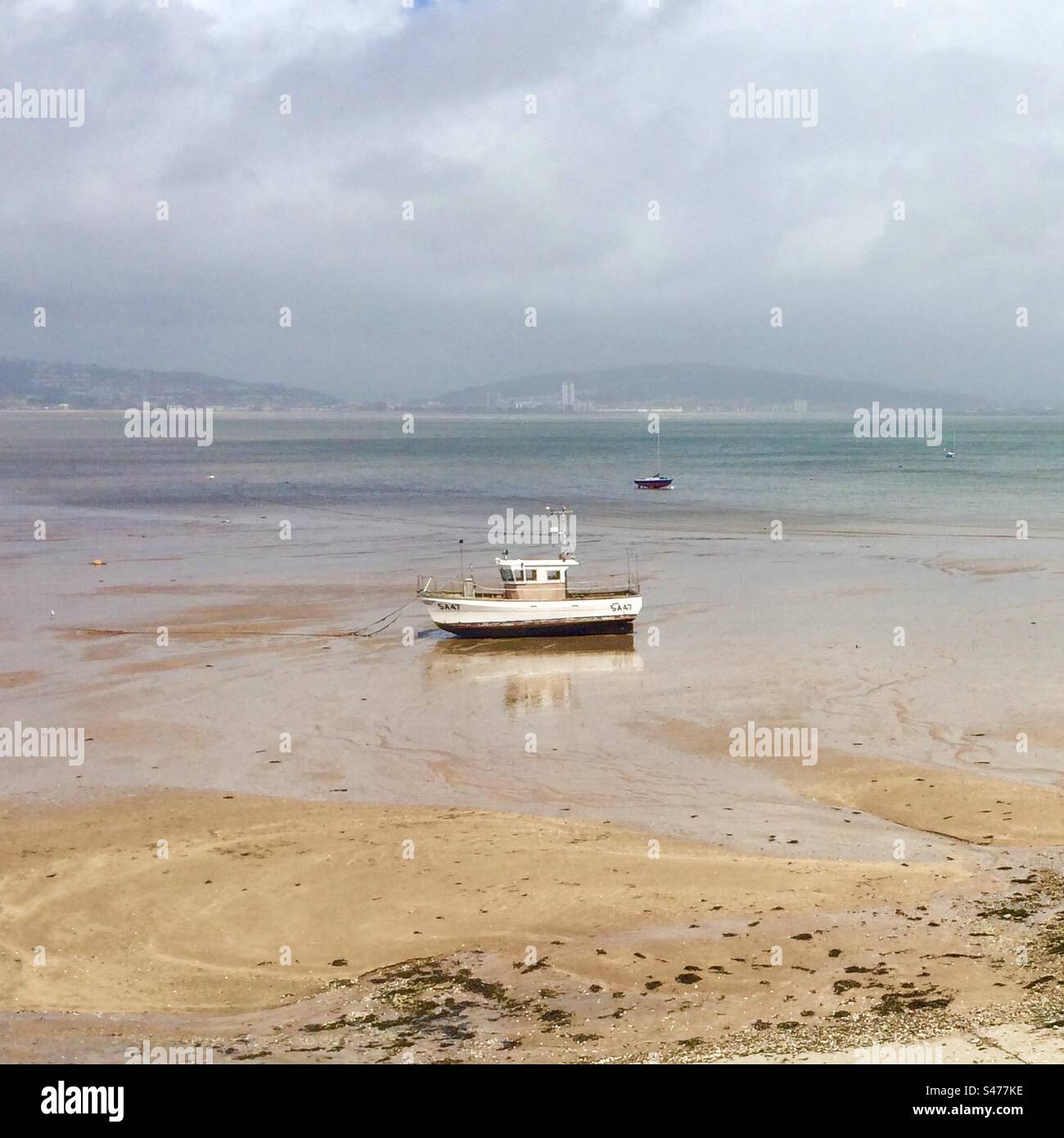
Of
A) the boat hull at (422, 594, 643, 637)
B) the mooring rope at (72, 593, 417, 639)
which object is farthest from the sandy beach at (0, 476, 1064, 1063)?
the boat hull at (422, 594, 643, 637)

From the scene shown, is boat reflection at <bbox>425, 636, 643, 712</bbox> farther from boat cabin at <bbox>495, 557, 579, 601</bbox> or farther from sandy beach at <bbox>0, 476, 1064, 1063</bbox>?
boat cabin at <bbox>495, 557, 579, 601</bbox>

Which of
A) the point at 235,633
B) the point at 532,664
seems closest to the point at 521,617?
the point at 532,664

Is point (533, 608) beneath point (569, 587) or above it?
beneath

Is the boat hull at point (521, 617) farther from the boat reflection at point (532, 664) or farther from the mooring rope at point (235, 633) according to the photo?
the mooring rope at point (235, 633)

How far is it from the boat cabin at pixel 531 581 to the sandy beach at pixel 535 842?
175 cm

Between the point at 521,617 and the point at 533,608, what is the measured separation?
0.48m

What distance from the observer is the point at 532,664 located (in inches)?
1490

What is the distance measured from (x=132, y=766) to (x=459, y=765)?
22.4ft

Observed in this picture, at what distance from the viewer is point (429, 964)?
1680 centimetres

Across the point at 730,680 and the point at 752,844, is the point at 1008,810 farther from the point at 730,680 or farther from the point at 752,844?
the point at 730,680

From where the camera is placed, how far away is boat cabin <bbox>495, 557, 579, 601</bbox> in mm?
40969

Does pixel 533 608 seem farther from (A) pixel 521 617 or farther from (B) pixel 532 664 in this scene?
(B) pixel 532 664

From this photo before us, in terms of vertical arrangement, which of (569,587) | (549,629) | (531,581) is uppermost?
(531,581)

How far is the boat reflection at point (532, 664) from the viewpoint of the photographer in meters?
33.8
